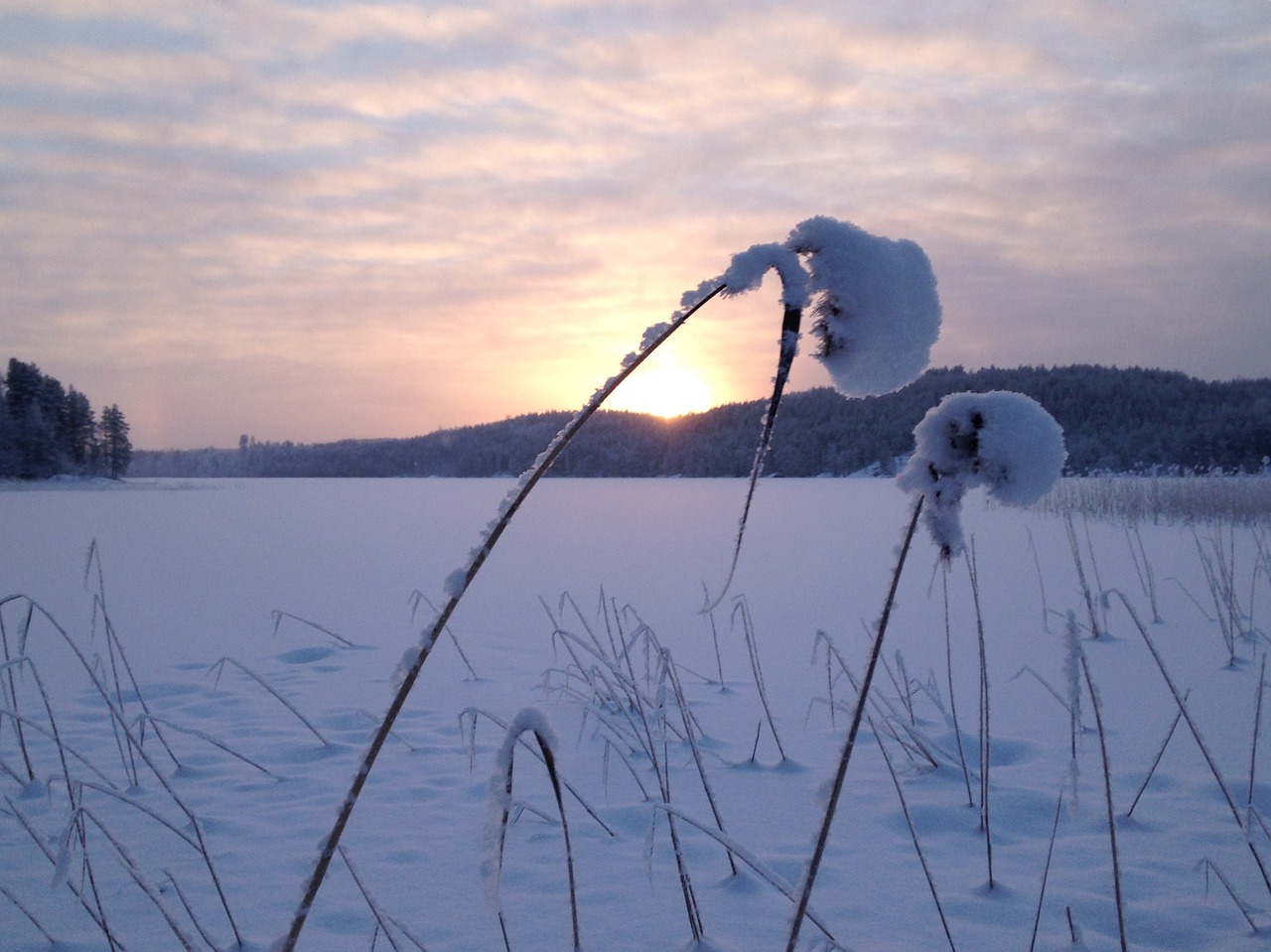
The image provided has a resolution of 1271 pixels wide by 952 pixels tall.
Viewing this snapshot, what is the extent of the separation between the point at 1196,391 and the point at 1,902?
67.5m

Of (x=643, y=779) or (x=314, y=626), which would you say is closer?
(x=643, y=779)

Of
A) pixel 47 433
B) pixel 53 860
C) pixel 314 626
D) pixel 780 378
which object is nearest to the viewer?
pixel 780 378

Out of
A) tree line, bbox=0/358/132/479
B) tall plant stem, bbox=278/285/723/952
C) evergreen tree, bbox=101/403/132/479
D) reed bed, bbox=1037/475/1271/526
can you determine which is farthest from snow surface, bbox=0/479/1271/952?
evergreen tree, bbox=101/403/132/479

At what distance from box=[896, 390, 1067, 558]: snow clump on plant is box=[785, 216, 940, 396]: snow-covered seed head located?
0.12 meters

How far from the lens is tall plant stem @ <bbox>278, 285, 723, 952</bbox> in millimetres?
540

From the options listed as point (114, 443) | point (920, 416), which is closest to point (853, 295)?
point (920, 416)

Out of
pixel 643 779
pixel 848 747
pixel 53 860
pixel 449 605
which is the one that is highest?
pixel 449 605

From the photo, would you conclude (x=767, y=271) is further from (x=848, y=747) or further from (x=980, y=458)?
(x=848, y=747)

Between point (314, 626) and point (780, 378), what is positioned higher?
point (780, 378)

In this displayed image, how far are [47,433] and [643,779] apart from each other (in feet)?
188

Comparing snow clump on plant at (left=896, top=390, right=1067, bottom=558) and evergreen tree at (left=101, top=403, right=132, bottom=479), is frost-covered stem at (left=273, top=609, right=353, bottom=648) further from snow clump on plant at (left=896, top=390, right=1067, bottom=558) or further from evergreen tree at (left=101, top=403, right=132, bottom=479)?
evergreen tree at (left=101, top=403, right=132, bottom=479)

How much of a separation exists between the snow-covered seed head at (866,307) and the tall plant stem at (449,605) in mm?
84

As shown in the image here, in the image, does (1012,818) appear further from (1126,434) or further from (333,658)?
(1126,434)

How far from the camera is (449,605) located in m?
0.55
